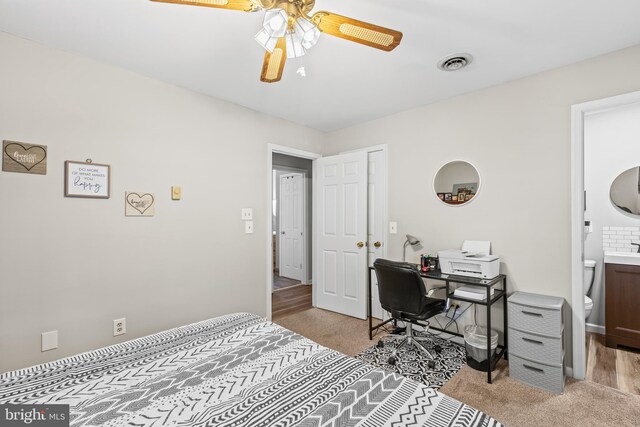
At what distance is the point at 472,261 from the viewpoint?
8.14ft

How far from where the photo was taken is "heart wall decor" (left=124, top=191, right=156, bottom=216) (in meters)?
2.36

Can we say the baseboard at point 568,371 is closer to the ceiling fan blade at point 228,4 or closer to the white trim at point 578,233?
the white trim at point 578,233

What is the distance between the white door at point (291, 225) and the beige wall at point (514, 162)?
2535 millimetres

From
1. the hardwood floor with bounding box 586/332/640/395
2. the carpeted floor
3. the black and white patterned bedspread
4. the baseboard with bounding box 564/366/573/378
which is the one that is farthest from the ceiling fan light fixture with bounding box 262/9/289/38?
the hardwood floor with bounding box 586/332/640/395

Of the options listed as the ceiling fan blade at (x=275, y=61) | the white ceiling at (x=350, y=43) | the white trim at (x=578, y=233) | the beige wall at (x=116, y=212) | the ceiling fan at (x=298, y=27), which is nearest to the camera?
the ceiling fan at (x=298, y=27)

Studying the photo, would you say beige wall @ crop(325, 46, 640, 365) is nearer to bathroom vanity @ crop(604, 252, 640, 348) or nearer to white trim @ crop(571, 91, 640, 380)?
white trim @ crop(571, 91, 640, 380)

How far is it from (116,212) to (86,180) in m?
0.30

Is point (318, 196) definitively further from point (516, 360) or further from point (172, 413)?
point (172, 413)

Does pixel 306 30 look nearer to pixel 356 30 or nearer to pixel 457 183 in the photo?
pixel 356 30

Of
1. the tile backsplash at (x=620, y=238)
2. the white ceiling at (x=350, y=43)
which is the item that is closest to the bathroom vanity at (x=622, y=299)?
the tile backsplash at (x=620, y=238)

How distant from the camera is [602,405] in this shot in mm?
1929

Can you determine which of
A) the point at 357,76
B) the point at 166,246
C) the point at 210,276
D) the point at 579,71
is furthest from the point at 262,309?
the point at 579,71

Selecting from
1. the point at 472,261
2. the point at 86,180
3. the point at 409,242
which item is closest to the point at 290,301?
the point at 409,242

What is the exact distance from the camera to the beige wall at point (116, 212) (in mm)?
1932
